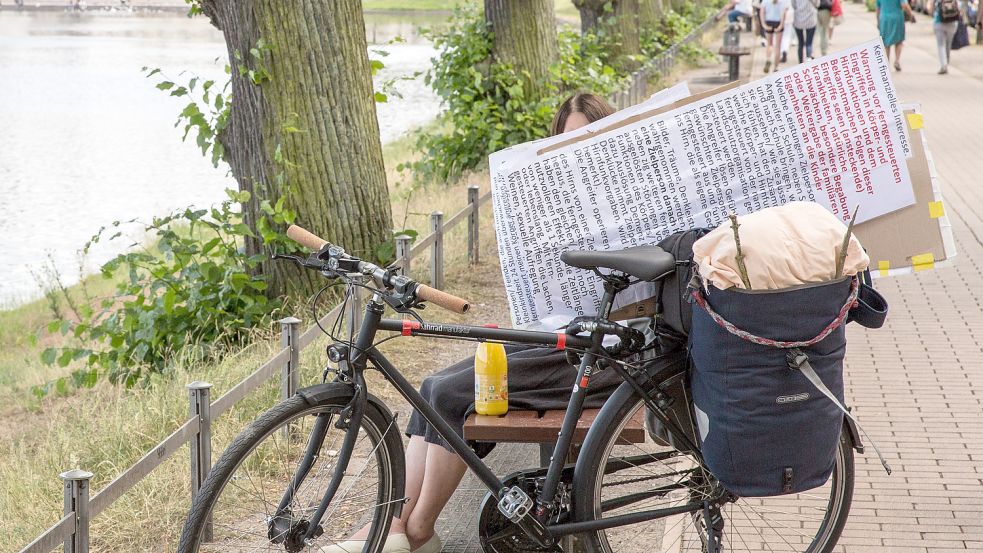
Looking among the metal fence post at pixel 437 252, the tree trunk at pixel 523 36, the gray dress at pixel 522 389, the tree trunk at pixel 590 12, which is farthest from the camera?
the tree trunk at pixel 590 12

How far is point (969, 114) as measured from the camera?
600 inches

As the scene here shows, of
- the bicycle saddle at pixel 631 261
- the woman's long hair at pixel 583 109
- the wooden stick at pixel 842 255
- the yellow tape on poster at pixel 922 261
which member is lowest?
the yellow tape on poster at pixel 922 261

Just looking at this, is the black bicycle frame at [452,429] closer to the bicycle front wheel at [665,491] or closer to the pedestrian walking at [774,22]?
the bicycle front wheel at [665,491]

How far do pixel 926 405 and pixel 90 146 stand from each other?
61.3 feet

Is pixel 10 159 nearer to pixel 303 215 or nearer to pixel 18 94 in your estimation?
pixel 18 94

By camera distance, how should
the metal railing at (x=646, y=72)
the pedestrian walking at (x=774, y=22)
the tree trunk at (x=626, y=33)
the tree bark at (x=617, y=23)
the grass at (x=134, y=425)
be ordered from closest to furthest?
the grass at (x=134, y=425) → the metal railing at (x=646, y=72) → the tree trunk at (x=626, y=33) → the tree bark at (x=617, y=23) → the pedestrian walking at (x=774, y=22)

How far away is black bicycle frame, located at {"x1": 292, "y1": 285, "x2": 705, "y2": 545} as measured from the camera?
316cm

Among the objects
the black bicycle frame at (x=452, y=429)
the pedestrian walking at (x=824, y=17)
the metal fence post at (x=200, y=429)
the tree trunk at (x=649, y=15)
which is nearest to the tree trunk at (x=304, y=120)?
the metal fence post at (x=200, y=429)

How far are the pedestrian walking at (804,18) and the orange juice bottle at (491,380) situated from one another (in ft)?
56.3

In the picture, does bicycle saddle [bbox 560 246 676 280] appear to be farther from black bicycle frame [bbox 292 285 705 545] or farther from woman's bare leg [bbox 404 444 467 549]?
woman's bare leg [bbox 404 444 467 549]

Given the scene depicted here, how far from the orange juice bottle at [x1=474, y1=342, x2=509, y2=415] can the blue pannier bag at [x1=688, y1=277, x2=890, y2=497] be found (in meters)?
0.64

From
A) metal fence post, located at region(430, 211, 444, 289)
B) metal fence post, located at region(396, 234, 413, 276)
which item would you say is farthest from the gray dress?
metal fence post, located at region(430, 211, 444, 289)

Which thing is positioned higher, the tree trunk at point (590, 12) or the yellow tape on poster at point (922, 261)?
the yellow tape on poster at point (922, 261)

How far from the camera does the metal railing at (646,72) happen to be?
45.2ft
